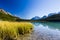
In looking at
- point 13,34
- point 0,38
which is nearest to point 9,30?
point 13,34

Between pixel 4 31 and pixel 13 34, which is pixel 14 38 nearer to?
pixel 13 34

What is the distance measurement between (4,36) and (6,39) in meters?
0.28

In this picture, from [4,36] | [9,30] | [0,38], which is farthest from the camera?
[9,30]

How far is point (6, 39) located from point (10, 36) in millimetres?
369

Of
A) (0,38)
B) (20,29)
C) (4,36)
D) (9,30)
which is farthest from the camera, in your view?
(20,29)

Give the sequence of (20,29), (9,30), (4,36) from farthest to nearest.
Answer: (20,29) → (9,30) → (4,36)

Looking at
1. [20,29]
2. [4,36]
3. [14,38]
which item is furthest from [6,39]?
[20,29]

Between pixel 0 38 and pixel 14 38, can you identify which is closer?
pixel 0 38

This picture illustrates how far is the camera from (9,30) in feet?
27.4

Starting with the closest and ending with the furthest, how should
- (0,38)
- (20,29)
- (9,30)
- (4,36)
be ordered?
(0,38)
(4,36)
(9,30)
(20,29)

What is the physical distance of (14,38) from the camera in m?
8.59

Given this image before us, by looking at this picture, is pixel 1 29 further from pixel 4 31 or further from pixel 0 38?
pixel 0 38

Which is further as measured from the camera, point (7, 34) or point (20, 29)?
point (20, 29)

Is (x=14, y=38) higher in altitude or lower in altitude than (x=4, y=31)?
lower
